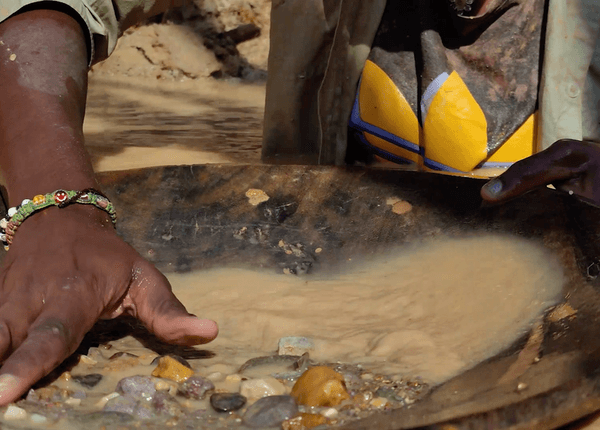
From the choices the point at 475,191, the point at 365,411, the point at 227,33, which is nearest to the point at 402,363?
the point at 365,411

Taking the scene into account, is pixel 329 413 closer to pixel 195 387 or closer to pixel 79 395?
pixel 195 387

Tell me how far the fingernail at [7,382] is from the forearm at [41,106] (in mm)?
497

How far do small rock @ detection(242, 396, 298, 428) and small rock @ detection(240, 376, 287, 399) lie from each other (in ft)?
0.14

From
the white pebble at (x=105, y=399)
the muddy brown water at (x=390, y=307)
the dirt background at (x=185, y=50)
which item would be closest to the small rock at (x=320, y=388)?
the muddy brown water at (x=390, y=307)

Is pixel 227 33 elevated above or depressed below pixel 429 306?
below

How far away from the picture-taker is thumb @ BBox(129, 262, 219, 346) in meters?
1.02

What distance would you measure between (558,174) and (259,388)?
0.80m

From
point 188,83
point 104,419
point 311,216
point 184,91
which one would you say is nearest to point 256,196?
point 311,216

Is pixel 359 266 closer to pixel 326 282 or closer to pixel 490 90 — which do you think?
pixel 326 282

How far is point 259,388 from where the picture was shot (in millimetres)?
941

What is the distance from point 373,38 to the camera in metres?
2.39

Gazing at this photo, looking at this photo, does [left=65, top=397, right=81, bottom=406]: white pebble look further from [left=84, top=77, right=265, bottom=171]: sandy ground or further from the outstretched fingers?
[left=84, top=77, right=265, bottom=171]: sandy ground

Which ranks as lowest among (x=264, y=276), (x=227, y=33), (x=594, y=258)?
→ (x=227, y=33)

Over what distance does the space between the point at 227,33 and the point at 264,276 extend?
473cm
